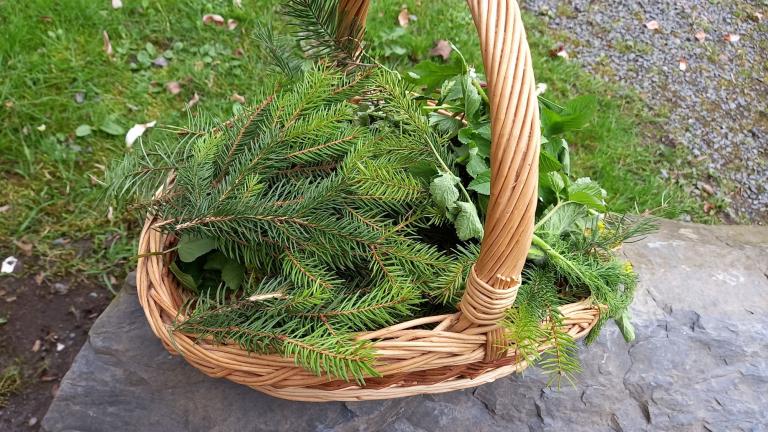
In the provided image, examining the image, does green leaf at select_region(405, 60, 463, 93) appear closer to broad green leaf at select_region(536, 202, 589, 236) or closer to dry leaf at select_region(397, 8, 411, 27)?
broad green leaf at select_region(536, 202, 589, 236)

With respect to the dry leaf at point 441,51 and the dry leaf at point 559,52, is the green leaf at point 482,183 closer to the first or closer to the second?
the dry leaf at point 441,51

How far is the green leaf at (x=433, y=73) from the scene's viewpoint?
1512 mm

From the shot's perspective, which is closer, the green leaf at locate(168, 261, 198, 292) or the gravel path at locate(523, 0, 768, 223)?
the green leaf at locate(168, 261, 198, 292)

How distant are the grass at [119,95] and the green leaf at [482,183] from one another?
1415 mm

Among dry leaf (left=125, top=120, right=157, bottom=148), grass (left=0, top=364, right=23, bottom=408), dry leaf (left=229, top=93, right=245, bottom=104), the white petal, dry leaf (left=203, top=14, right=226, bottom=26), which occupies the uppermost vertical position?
dry leaf (left=203, top=14, right=226, bottom=26)

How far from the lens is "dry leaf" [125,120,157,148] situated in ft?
7.66

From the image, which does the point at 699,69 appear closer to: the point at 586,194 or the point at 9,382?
the point at 586,194

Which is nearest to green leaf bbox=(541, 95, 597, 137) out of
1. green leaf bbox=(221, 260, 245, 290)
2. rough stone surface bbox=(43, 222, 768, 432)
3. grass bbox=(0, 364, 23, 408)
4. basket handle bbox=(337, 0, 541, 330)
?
basket handle bbox=(337, 0, 541, 330)

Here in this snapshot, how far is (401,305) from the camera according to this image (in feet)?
3.58

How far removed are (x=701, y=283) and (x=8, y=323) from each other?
7.26ft

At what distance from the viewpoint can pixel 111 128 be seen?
8.07 ft

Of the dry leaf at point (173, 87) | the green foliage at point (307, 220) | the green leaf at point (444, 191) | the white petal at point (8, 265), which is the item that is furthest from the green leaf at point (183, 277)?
the dry leaf at point (173, 87)

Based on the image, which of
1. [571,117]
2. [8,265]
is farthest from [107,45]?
[571,117]

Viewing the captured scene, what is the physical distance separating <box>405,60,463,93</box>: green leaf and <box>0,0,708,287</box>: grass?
3.84 ft
